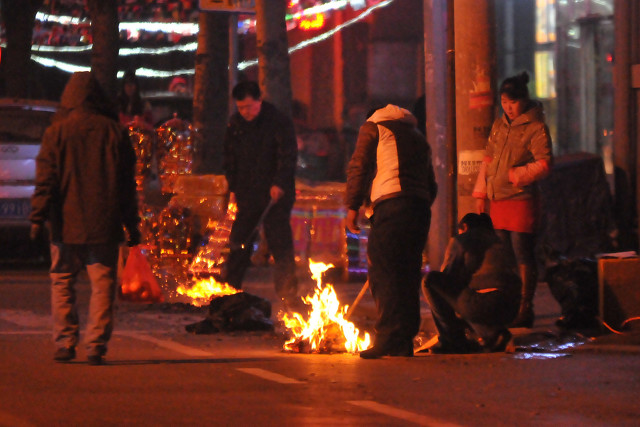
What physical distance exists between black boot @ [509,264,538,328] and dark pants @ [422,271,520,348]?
1.00m

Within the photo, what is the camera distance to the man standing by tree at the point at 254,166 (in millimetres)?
10977

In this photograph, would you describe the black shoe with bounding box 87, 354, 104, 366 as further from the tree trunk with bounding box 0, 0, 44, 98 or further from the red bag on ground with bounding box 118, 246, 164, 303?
the tree trunk with bounding box 0, 0, 44, 98

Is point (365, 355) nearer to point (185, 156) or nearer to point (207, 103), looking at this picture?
point (185, 156)

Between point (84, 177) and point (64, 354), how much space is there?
1067 mm

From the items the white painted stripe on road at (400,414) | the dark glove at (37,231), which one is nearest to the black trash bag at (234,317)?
the dark glove at (37,231)

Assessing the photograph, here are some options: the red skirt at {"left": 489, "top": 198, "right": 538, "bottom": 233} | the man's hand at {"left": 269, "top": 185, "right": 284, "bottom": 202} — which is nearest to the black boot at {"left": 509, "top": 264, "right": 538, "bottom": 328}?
the red skirt at {"left": 489, "top": 198, "right": 538, "bottom": 233}

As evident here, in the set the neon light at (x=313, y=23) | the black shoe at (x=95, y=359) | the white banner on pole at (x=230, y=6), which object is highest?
the neon light at (x=313, y=23)

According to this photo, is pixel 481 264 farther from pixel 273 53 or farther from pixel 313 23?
pixel 313 23

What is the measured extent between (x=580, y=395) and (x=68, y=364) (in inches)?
118

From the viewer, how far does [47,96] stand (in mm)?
28281

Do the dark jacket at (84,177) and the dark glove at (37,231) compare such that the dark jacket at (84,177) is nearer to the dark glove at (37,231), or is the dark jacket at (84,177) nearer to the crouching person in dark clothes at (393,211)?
the dark glove at (37,231)

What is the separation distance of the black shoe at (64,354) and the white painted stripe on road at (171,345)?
0.87 metres

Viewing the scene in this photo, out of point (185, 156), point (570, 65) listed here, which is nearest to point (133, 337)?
point (185, 156)

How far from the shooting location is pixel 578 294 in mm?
9141
